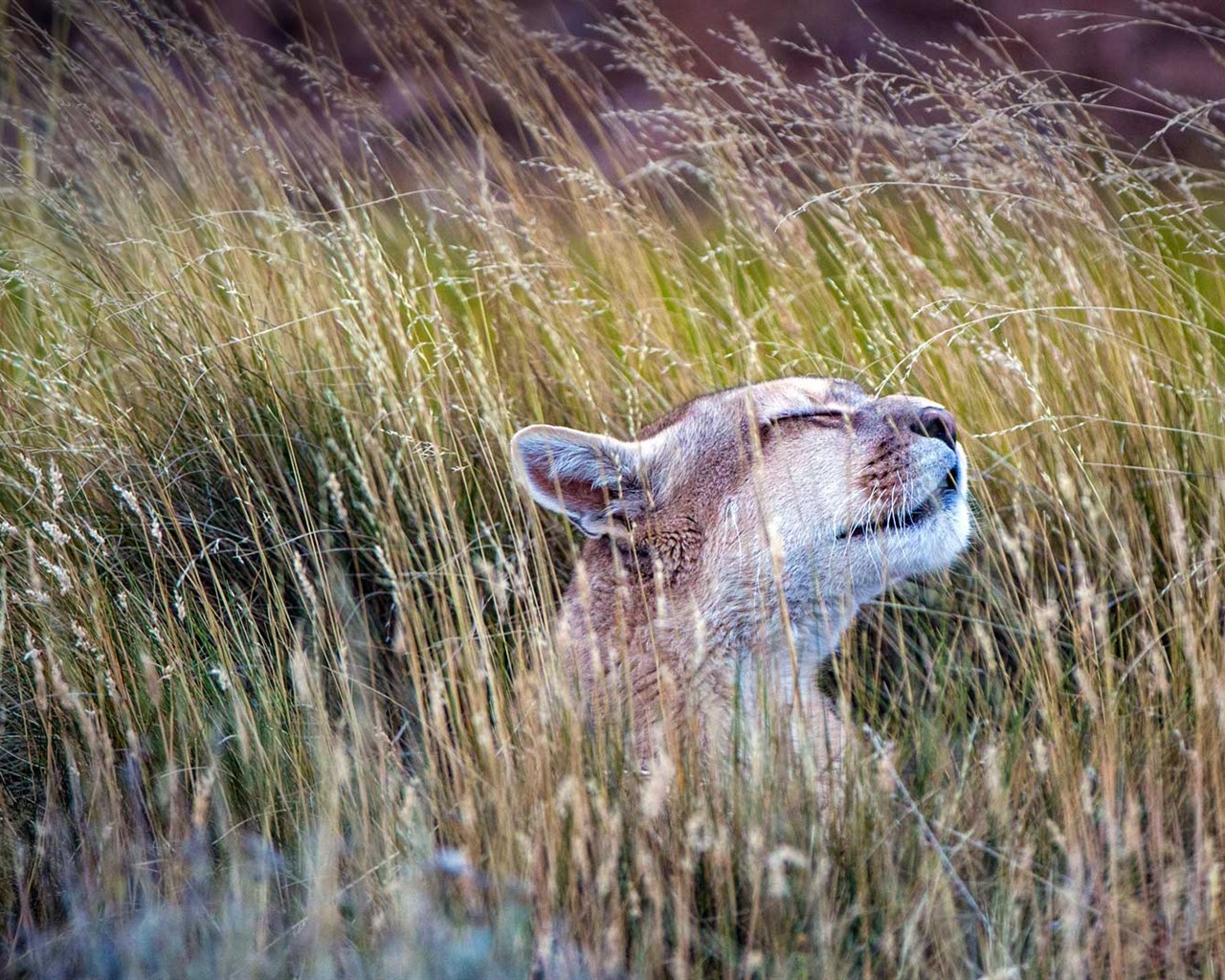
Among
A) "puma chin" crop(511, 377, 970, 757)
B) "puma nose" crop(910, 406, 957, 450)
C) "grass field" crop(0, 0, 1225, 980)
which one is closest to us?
"grass field" crop(0, 0, 1225, 980)

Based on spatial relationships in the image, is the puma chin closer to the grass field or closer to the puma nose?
the puma nose

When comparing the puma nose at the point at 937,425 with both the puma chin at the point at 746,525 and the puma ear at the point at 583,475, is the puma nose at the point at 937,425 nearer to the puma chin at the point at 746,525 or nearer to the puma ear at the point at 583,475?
the puma chin at the point at 746,525

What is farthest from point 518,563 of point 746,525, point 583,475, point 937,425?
point 937,425

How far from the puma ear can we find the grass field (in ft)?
0.40

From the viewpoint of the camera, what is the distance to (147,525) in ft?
12.1

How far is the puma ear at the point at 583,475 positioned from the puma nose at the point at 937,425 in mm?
748

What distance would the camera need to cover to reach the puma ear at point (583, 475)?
3453 mm

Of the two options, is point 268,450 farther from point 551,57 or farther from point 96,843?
point 551,57

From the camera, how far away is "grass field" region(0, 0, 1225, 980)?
2.35 metres

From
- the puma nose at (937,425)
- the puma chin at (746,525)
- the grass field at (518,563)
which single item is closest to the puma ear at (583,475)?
the puma chin at (746,525)

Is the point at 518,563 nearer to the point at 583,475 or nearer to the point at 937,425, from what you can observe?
the point at 583,475

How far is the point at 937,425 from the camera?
142 inches

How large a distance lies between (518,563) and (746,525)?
639mm

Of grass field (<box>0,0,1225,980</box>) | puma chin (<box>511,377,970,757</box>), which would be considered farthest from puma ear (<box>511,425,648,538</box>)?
grass field (<box>0,0,1225,980</box>)
